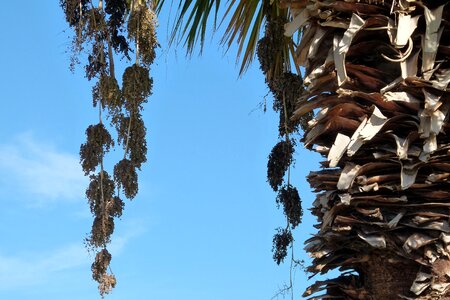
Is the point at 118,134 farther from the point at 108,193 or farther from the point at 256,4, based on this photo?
the point at 256,4

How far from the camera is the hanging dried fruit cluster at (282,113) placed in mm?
7973

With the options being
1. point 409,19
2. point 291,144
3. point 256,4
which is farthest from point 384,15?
point 291,144

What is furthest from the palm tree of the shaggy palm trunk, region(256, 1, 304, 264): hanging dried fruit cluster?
region(256, 1, 304, 264): hanging dried fruit cluster

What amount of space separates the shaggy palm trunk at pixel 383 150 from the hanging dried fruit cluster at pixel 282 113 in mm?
3663

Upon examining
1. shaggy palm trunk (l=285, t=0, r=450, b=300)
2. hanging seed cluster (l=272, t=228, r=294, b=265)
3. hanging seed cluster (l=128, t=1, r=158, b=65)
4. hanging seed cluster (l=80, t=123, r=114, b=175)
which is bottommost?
shaggy palm trunk (l=285, t=0, r=450, b=300)

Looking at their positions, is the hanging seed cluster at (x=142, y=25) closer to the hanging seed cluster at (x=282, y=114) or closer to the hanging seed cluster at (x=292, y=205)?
the hanging seed cluster at (x=282, y=114)

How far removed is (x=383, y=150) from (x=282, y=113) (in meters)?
4.73

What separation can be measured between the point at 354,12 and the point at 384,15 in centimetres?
15

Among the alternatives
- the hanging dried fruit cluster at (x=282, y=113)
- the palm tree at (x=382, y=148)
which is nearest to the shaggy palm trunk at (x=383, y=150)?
the palm tree at (x=382, y=148)

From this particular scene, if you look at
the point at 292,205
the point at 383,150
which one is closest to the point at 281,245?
the point at 292,205

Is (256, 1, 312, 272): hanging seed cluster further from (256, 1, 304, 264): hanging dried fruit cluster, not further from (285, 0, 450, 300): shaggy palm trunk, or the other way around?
(285, 0, 450, 300): shaggy palm trunk

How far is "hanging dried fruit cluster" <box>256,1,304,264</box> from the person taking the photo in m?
7.97

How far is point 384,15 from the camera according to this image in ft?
13.7

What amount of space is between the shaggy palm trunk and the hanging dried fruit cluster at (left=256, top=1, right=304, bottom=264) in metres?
3.66
